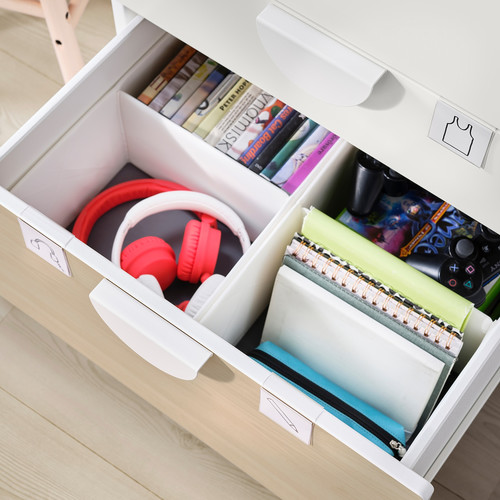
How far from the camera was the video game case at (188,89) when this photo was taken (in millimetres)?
1110

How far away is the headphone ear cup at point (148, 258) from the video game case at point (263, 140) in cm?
16

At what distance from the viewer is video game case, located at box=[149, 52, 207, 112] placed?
3.66 feet

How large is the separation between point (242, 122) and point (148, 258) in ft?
0.75

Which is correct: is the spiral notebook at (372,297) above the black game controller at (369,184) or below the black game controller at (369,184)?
below

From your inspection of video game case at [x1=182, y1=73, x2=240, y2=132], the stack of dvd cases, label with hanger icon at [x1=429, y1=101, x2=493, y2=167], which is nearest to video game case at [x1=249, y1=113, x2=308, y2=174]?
the stack of dvd cases

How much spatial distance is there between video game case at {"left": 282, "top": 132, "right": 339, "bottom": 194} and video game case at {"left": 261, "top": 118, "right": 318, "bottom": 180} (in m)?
0.03

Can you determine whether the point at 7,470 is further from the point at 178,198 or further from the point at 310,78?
the point at 310,78

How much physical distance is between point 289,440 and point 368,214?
35 cm

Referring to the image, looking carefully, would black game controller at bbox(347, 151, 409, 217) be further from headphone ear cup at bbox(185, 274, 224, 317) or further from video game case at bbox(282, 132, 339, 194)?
headphone ear cup at bbox(185, 274, 224, 317)

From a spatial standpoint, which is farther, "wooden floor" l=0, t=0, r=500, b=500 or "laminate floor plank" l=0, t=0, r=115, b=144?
"laminate floor plank" l=0, t=0, r=115, b=144

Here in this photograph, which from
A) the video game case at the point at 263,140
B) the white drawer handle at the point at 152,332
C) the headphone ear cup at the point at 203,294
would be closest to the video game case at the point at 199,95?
the video game case at the point at 263,140

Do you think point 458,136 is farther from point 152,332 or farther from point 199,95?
point 199,95

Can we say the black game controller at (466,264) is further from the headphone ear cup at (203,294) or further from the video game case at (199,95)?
the video game case at (199,95)

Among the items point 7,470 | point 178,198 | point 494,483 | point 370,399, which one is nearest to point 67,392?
point 7,470
